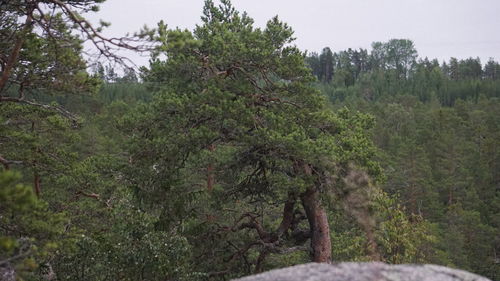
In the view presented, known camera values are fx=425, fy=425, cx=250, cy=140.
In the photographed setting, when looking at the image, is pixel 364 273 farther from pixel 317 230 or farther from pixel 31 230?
pixel 317 230

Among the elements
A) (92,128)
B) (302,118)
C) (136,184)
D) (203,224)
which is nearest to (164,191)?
(136,184)

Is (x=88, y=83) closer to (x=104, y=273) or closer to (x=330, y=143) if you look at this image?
(x=104, y=273)

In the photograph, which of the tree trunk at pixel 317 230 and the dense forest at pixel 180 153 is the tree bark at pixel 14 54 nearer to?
the dense forest at pixel 180 153

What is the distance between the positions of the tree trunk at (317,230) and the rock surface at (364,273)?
5.36 m

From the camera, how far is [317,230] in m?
10.5

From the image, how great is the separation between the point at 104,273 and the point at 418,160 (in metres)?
26.7

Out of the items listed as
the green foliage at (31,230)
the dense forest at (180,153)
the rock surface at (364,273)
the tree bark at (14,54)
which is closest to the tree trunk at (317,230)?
the dense forest at (180,153)

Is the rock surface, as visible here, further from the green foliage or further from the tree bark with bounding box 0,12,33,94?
the tree bark with bounding box 0,12,33,94

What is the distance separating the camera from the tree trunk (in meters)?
10.3

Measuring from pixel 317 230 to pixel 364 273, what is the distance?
5884 millimetres

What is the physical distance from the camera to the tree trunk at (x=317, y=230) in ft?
33.9

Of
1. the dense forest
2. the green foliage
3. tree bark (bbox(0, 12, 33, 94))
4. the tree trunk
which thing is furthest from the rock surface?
the tree trunk

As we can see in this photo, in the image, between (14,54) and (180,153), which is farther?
(180,153)

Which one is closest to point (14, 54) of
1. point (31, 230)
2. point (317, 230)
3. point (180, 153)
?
point (31, 230)
